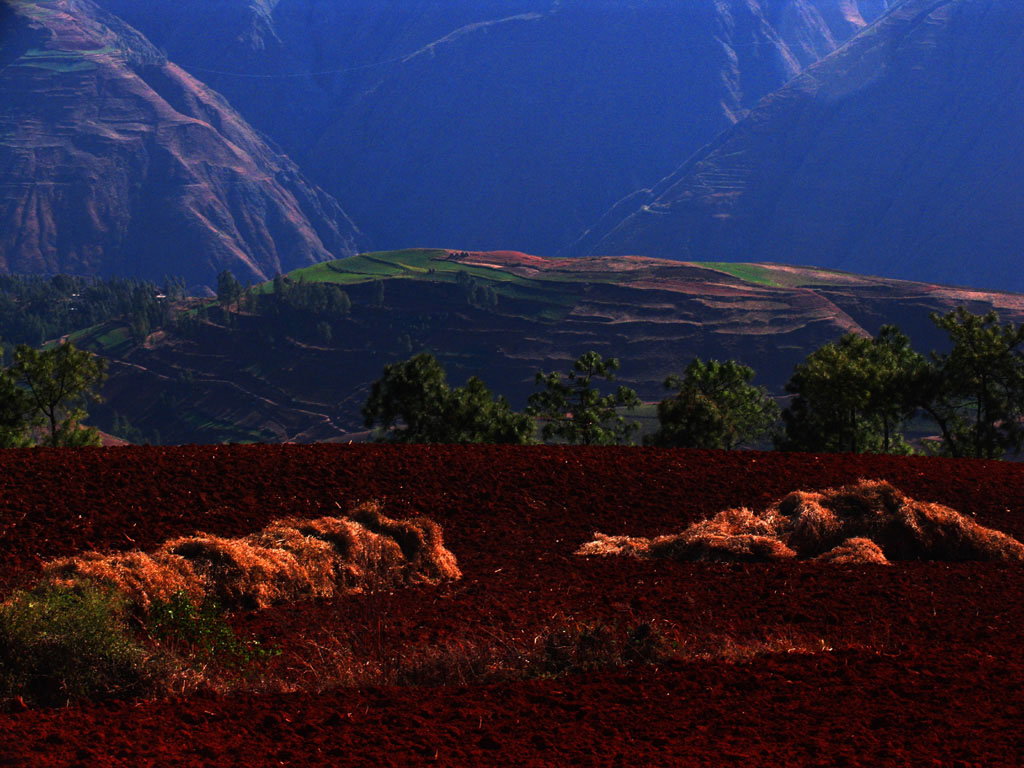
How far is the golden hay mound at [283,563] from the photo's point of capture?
13492 mm

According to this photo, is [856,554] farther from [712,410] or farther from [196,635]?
[712,410]

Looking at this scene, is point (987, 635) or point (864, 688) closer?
point (864, 688)

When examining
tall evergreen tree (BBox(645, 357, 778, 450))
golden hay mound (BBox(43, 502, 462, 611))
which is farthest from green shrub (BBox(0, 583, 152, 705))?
tall evergreen tree (BBox(645, 357, 778, 450))

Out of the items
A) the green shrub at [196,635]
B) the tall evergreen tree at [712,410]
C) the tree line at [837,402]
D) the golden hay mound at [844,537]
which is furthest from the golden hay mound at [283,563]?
the tree line at [837,402]

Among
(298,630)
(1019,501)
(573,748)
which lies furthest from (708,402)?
(573,748)

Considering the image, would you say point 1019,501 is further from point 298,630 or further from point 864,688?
point 298,630

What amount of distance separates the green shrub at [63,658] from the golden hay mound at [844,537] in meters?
8.67

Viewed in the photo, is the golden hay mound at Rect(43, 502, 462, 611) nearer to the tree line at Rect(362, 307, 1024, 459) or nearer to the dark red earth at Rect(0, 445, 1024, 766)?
the dark red earth at Rect(0, 445, 1024, 766)

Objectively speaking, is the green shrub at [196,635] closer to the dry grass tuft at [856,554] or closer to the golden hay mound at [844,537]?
the golden hay mound at [844,537]

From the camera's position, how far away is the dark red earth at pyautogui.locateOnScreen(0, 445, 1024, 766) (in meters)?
8.75

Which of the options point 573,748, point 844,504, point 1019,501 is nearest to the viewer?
point 573,748

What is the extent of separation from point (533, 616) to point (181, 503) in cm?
858

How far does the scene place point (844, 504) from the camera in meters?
18.2

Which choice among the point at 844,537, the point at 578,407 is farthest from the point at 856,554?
the point at 578,407
